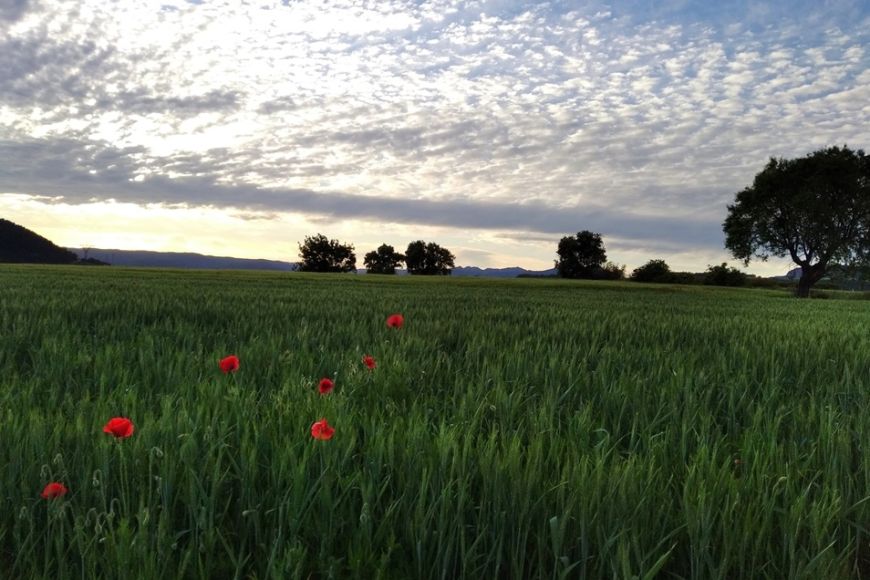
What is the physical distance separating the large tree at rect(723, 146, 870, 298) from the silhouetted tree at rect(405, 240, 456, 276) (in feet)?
263

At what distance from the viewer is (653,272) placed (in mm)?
84750

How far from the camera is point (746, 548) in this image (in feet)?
4.60

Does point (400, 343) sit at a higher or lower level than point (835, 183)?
lower

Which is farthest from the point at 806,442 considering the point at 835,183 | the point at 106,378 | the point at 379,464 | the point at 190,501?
the point at 835,183

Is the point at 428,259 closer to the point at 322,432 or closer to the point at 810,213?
the point at 810,213

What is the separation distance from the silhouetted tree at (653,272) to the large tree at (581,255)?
33.8 ft

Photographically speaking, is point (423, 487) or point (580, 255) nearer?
point (423, 487)

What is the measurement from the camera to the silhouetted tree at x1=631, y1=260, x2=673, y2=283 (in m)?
82.9

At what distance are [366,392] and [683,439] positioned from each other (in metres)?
1.49

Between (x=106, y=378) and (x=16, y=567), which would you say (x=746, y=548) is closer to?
(x=16, y=567)

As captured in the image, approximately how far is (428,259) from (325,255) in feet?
76.4

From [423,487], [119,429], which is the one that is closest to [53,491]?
[119,429]

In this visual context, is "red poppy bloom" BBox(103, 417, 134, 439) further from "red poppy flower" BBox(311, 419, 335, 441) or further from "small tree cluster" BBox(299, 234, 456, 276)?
"small tree cluster" BBox(299, 234, 456, 276)

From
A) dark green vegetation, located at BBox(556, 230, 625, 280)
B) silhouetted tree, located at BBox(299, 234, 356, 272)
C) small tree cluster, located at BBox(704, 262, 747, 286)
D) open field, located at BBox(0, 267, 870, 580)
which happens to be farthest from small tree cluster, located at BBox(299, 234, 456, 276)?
open field, located at BBox(0, 267, 870, 580)
